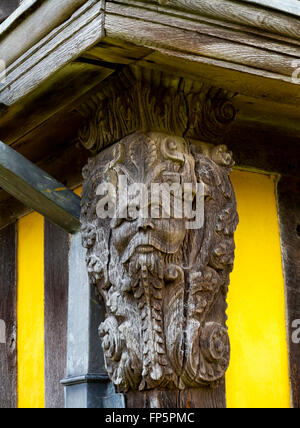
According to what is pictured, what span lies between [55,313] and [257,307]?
0.91 m

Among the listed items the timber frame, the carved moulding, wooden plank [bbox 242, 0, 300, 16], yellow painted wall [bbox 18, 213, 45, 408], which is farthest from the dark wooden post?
wooden plank [bbox 242, 0, 300, 16]

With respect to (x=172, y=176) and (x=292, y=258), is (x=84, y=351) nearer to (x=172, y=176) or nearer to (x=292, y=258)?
(x=172, y=176)

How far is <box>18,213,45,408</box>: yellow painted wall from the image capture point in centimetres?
394

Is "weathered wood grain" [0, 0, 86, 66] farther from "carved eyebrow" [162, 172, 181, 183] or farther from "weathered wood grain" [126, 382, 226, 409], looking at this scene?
"weathered wood grain" [126, 382, 226, 409]

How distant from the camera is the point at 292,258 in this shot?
372 cm

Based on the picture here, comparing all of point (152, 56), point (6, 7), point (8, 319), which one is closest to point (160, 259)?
point (152, 56)

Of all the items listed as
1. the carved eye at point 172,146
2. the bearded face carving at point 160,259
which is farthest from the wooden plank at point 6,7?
the carved eye at point 172,146

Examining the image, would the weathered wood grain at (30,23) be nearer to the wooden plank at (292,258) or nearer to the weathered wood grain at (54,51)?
the weathered wood grain at (54,51)

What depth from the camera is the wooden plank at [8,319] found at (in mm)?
4098

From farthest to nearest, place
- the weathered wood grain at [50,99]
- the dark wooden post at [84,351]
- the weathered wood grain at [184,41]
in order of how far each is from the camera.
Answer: the dark wooden post at [84,351] → the weathered wood grain at [50,99] → the weathered wood grain at [184,41]

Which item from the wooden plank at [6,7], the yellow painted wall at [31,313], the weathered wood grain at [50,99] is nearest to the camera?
the weathered wood grain at [50,99]

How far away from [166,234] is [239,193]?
2.53 ft
